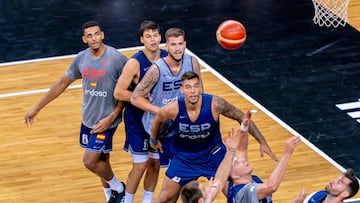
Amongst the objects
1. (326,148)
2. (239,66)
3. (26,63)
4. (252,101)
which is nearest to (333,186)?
(326,148)

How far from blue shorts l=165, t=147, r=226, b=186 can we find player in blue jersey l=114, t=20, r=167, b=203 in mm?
873

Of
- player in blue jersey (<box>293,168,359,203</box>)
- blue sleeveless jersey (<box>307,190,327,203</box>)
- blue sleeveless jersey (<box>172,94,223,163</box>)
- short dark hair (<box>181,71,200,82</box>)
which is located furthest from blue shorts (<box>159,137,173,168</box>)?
player in blue jersey (<box>293,168,359,203</box>)

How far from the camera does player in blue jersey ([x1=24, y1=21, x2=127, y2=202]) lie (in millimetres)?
11719

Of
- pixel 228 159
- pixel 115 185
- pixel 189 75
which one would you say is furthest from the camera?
pixel 115 185

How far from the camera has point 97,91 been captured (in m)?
11.8

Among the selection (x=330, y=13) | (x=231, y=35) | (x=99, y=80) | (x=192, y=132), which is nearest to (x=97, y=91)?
(x=99, y=80)

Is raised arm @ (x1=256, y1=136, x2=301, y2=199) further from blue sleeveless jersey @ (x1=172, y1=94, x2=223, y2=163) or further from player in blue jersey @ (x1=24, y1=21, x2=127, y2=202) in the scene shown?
player in blue jersey @ (x1=24, y1=21, x2=127, y2=202)

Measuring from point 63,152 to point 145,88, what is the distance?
2709 millimetres

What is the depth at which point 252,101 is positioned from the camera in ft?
49.1

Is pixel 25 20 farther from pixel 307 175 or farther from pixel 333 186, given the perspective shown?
pixel 333 186

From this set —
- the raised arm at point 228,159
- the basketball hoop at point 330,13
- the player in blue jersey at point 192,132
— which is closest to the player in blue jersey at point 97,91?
the player in blue jersey at point 192,132

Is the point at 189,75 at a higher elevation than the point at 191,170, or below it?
higher

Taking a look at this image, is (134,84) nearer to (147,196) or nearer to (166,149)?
(166,149)

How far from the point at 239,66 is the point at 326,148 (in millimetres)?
3083
